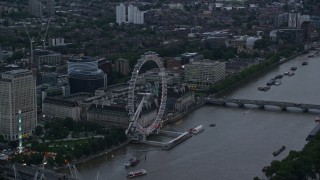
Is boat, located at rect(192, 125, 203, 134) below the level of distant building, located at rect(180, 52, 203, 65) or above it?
below

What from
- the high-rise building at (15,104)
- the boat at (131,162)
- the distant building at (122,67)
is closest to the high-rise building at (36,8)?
the distant building at (122,67)

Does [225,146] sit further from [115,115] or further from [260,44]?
[260,44]

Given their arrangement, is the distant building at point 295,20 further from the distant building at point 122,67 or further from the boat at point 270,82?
the distant building at point 122,67

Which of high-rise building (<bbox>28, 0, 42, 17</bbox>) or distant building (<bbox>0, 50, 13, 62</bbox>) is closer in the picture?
distant building (<bbox>0, 50, 13, 62</bbox>)

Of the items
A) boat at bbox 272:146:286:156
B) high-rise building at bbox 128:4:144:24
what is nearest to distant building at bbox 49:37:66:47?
high-rise building at bbox 128:4:144:24

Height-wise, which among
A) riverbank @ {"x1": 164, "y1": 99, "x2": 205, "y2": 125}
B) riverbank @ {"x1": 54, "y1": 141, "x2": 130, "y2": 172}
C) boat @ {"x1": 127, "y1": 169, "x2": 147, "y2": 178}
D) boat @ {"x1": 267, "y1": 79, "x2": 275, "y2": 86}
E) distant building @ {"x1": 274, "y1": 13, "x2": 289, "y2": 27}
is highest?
distant building @ {"x1": 274, "y1": 13, "x2": 289, "y2": 27}

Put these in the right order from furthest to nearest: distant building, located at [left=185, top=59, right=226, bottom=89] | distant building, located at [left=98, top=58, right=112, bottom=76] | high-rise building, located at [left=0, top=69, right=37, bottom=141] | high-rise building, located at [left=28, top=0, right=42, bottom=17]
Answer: high-rise building, located at [left=28, top=0, right=42, bottom=17] → distant building, located at [left=98, top=58, right=112, bottom=76] → distant building, located at [left=185, top=59, right=226, bottom=89] → high-rise building, located at [left=0, top=69, right=37, bottom=141]

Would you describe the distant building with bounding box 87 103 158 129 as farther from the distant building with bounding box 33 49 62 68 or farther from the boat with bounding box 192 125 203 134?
the distant building with bounding box 33 49 62 68

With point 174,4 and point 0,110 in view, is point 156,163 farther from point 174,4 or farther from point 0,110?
point 174,4
